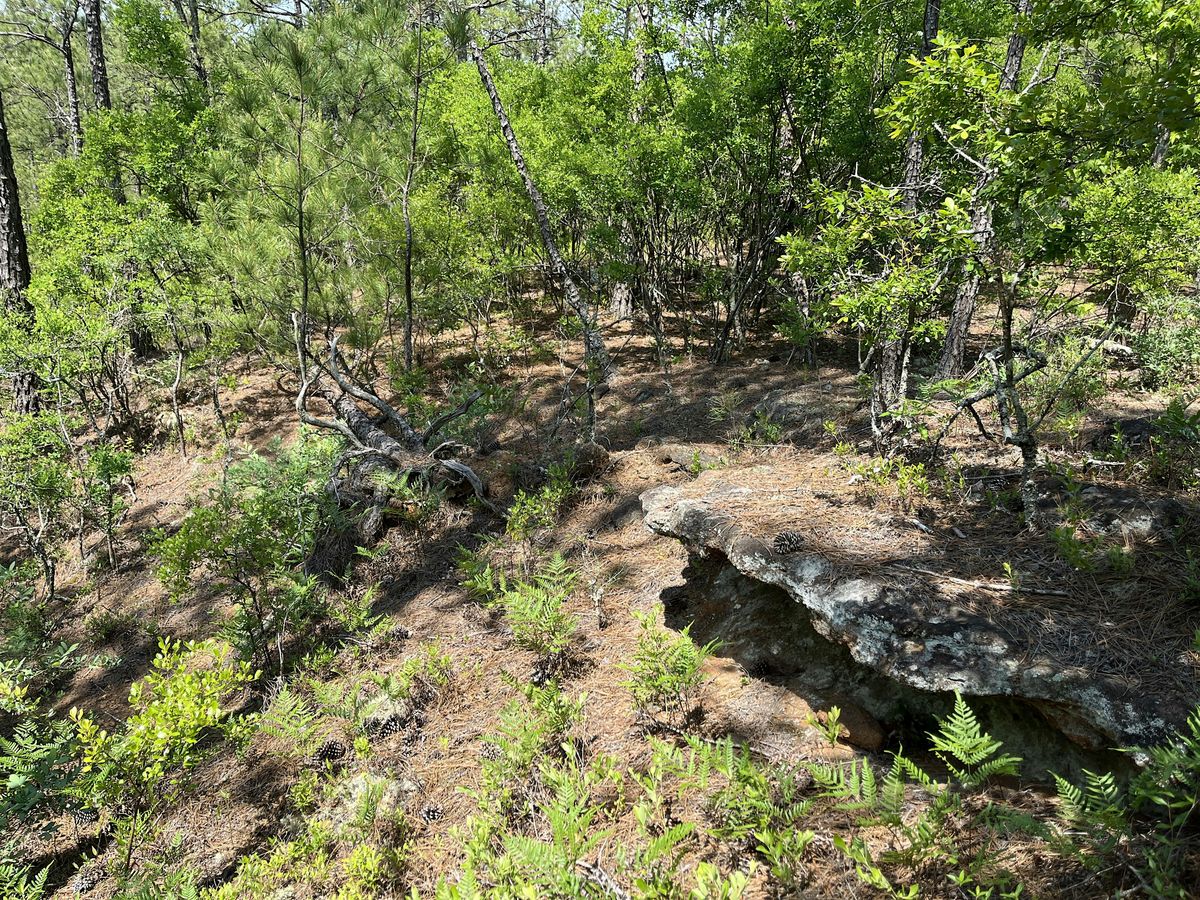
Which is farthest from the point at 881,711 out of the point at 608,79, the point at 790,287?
the point at 608,79

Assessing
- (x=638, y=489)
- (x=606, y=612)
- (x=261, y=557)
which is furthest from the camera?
(x=638, y=489)

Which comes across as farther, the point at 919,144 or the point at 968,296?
the point at 968,296

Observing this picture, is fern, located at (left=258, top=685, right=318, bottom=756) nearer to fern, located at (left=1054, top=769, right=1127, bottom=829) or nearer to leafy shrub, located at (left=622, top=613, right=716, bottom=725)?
leafy shrub, located at (left=622, top=613, right=716, bottom=725)

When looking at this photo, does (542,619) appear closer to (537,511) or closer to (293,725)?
(293,725)

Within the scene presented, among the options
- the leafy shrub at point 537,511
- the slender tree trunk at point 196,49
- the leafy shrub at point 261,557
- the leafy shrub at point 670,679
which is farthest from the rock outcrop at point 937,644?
the slender tree trunk at point 196,49

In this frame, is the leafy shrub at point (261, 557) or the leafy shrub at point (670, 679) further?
the leafy shrub at point (261, 557)

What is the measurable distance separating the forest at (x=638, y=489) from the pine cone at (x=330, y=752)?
0.02m

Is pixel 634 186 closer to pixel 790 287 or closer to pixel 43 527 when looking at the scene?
pixel 790 287

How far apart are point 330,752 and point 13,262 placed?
10.3m

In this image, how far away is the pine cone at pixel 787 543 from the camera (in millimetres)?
3096

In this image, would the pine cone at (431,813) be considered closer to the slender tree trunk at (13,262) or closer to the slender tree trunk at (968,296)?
the slender tree trunk at (968,296)

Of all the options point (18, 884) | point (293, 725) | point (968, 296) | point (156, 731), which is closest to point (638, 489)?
point (293, 725)

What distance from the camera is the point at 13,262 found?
9.42 metres

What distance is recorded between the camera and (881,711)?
279 cm
